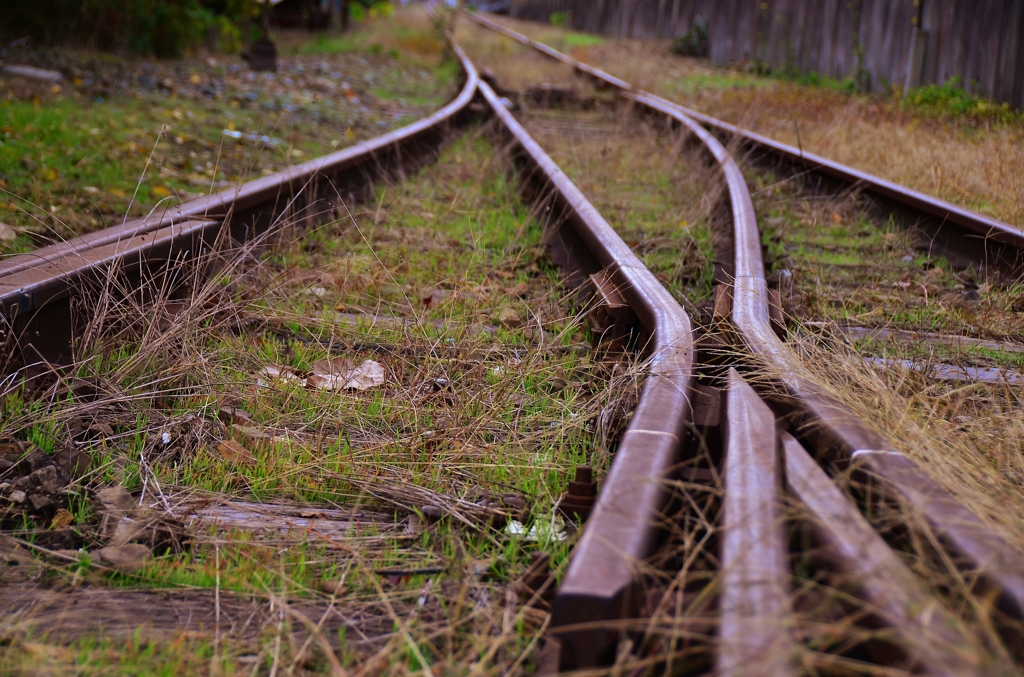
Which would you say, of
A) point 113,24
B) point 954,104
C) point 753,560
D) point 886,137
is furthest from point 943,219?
point 113,24

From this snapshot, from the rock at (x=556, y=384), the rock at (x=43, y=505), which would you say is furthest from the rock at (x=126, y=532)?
the rock at (x=556, y=384)

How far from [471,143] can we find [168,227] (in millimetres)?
4914

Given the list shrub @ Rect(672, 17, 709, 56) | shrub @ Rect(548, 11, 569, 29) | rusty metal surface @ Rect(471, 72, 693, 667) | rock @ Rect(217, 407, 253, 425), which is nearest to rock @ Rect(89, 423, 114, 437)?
rock @ Rect(217, 407, 253, 425)

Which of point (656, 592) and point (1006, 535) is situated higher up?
point (1006, 535)

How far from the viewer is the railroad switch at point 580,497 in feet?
6.21

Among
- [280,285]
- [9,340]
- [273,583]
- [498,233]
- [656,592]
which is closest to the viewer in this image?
[656,592]

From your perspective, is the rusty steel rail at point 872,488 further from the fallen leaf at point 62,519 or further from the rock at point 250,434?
the fallen leaf at point 62,519

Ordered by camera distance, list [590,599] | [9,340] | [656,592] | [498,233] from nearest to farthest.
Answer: [590,599] < [656,592] < [9,340] < [498,233]

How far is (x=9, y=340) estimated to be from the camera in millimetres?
2371

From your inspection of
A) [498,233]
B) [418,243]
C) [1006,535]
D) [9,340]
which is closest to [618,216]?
[498,233]

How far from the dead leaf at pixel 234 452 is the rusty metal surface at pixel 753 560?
47.7 inches

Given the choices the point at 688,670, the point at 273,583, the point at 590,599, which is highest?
the point at 590,599

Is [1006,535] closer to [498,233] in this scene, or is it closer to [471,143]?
[498,233]

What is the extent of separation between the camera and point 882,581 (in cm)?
117
